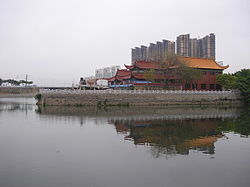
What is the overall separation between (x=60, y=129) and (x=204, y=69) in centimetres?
4116

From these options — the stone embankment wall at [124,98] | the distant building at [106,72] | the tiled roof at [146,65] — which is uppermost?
the distant building at [106,72]

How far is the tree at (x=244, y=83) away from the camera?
47906 mm

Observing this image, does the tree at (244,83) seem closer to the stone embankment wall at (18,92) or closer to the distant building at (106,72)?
the stone embankment wall at (18,92)

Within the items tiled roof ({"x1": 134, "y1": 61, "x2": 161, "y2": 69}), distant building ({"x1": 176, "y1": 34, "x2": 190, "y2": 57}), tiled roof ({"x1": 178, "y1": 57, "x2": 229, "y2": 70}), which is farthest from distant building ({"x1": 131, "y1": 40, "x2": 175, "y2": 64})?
tiled roof ({"x1": 178, "y1": 57, "x2": 229, "y2": 70})

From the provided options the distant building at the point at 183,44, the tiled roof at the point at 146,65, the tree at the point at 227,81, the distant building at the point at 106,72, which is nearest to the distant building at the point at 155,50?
the tiled roof at the point at 146,65

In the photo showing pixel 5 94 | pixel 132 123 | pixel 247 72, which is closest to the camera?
pixel 132 123

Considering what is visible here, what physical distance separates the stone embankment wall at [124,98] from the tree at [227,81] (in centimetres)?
520

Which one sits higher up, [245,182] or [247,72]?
[247,72]

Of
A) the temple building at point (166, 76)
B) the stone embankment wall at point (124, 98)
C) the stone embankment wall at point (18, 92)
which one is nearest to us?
the stone embankment wall at point (124, 98)

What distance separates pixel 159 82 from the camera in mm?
49281

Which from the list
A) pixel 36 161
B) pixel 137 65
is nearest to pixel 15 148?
pixel 36 161

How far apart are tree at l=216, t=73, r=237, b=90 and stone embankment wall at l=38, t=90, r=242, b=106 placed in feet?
17.1

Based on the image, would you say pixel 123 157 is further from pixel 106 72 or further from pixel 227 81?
pixel 106 72

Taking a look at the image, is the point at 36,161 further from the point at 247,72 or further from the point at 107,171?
the point at 247,72
